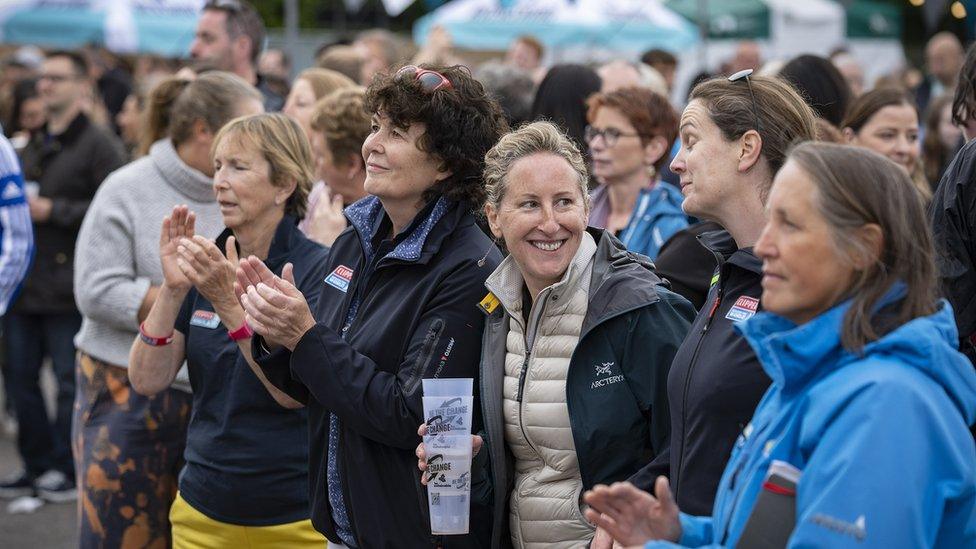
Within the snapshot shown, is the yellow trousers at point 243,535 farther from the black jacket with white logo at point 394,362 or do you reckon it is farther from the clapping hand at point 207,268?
the clapping hand at point 207,268

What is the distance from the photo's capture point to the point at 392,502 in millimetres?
3361

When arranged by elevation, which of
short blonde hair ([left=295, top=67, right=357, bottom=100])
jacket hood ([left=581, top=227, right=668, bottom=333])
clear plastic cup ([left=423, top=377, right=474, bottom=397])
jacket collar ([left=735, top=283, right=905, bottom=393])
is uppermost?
jacket collar ([left=735, top=283, right=905, bottom=393])

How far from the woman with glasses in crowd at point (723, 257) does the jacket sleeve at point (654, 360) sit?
11 cm

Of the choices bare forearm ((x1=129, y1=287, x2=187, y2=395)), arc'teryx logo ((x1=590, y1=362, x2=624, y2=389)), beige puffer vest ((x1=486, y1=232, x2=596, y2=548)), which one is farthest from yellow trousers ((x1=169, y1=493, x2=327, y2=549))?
arc'teryx logo ((x1=590, y1=362, x2=624, y2=389))

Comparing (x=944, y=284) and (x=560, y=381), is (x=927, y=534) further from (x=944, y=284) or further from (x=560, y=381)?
(x=944, y=284)

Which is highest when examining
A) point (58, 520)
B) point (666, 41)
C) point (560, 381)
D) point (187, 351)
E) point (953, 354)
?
point (953, 354)

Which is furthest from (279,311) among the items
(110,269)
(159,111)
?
(159,111)

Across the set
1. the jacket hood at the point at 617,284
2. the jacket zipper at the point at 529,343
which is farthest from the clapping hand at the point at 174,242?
the jacket hood at the point at 617,284

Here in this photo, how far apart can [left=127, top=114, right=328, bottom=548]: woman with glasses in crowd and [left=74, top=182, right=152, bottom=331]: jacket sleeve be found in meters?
0.65

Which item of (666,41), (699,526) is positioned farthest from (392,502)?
(666,41)

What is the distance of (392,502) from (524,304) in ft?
2.17

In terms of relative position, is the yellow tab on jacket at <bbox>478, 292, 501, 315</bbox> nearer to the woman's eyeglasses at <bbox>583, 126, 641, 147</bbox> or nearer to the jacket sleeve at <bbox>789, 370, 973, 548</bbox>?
the jacket sleeve at <bbox>789, 370, 973, 548</bbox>

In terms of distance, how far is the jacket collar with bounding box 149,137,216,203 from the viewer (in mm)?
5109

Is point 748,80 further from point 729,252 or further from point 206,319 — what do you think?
point 206,319
